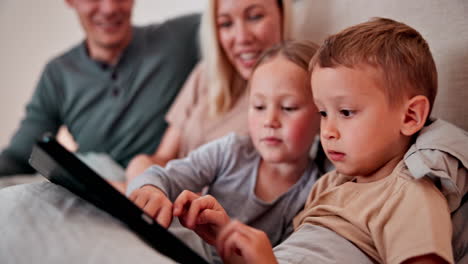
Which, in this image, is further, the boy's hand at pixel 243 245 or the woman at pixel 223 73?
the woman at pixel 223 73

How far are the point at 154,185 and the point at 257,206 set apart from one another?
24 centimetres

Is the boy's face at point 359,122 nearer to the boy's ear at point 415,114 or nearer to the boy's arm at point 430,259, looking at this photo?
the boy's ear at point 415,114

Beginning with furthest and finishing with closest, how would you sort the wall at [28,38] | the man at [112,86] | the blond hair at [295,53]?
the wall at [28,38], the man at [112,86], the blond hair at [295,53]

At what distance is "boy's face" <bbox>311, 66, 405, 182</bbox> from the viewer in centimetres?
69

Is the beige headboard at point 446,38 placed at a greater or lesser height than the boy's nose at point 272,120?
greater

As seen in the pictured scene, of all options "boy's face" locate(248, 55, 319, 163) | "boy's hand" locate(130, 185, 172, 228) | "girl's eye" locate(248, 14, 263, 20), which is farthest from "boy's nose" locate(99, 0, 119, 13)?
"boy's hand" locate(130, 185, 172, 228)

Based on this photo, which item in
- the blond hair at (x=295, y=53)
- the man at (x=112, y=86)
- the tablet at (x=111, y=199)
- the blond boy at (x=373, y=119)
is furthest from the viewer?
the man at (x=112, y=86)

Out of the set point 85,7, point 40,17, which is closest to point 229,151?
point 85,7

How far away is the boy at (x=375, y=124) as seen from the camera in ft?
2.13

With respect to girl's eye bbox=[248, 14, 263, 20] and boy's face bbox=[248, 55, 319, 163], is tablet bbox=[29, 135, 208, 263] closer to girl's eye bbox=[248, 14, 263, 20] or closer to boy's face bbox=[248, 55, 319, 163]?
boy's face bbox=[248, 55, 319, 163]

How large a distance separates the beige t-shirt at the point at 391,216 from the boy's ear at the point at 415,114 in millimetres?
60

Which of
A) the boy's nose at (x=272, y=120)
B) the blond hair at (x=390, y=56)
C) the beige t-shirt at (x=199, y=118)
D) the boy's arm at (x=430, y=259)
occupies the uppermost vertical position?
the blond hair at (x=390, y=56)

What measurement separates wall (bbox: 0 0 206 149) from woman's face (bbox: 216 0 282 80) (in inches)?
56.0

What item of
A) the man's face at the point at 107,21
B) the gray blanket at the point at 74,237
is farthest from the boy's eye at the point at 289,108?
the man's face at the point at 107,21
